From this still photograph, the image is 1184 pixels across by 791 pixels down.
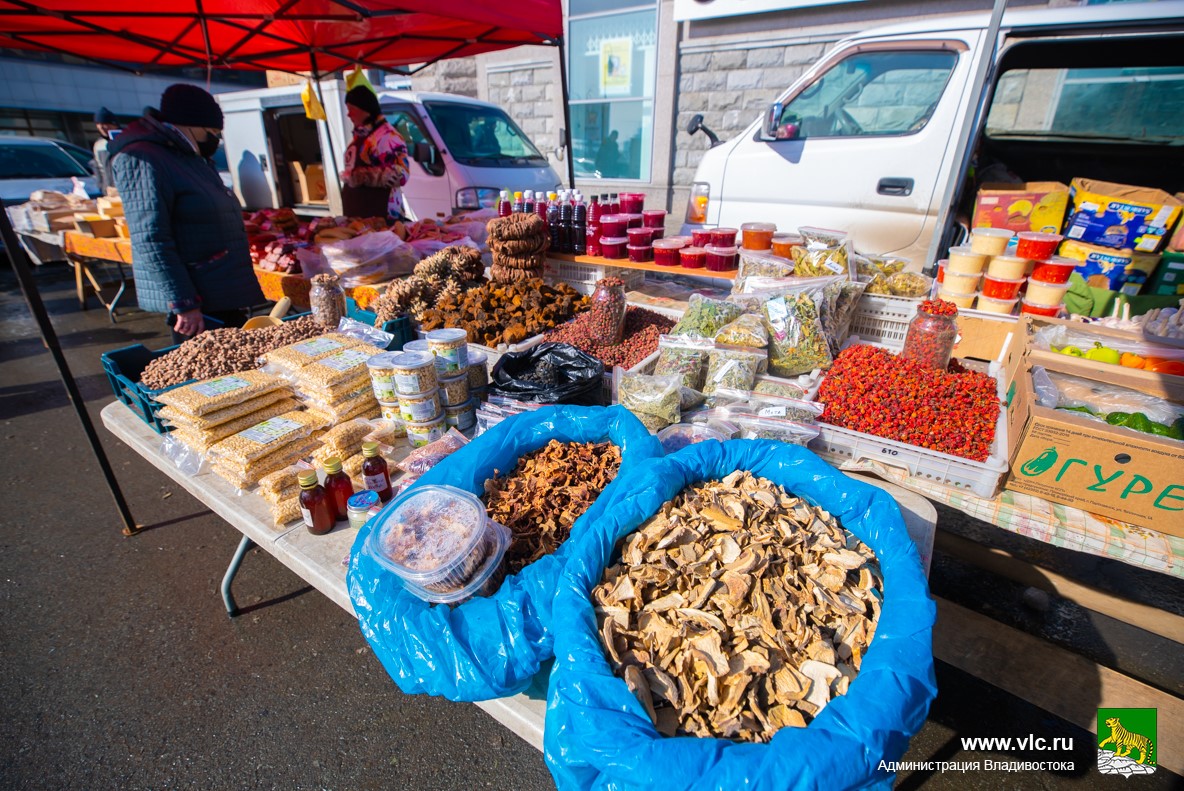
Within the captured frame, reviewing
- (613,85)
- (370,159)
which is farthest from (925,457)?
(613,85)

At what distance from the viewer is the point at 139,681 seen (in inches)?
86.2

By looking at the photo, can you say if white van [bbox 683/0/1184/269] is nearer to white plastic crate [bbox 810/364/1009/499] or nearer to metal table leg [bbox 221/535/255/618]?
white plastic crate [bbox 810/364/1009/499]

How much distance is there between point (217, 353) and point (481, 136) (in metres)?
6.14

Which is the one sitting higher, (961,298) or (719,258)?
(719,258)

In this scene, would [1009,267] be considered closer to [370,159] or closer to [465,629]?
[465,629]

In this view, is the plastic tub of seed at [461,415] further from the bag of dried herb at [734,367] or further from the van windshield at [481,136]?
the van windshield at [481,136]

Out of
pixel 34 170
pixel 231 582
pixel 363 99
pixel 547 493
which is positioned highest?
pixel 363 99

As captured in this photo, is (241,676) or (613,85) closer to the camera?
(241,676)

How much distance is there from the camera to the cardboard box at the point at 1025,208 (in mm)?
4199

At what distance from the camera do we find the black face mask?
3.29 m

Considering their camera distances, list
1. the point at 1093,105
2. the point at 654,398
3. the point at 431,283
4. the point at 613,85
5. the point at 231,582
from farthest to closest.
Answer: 1. the point at 613,85
2. the point at 1093,105
3. the point at 431,283
4. the point at 231,582
5. the point at 654,398

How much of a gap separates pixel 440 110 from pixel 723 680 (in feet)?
26.3

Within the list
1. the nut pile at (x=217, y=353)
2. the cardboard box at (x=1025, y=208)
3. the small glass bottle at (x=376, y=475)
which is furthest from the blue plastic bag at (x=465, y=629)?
the cardboard box at (x=1025, y=208)

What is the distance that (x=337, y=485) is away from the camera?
5.94 ft
